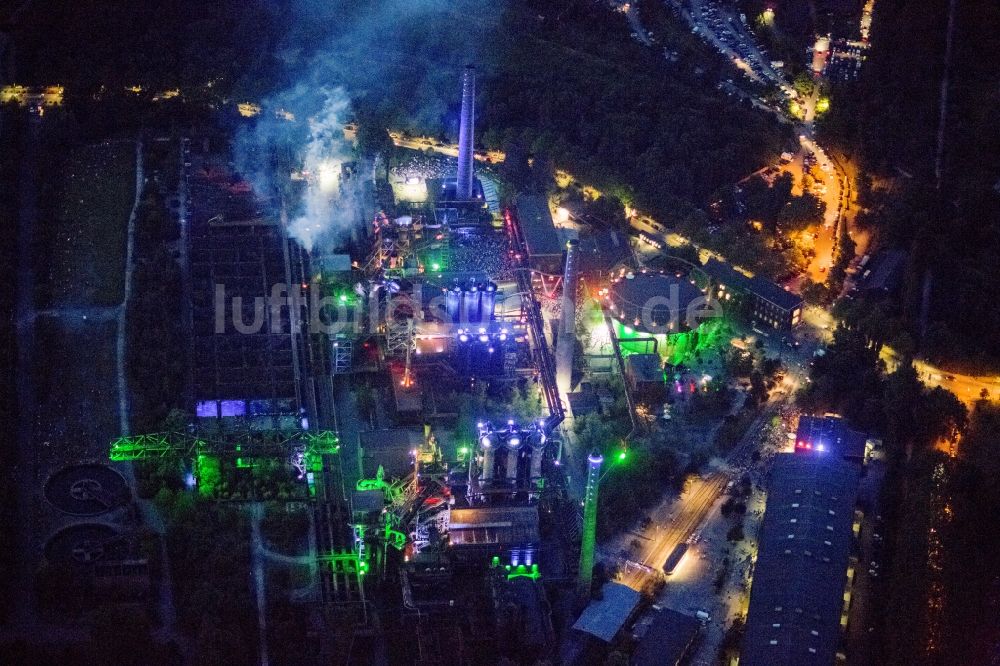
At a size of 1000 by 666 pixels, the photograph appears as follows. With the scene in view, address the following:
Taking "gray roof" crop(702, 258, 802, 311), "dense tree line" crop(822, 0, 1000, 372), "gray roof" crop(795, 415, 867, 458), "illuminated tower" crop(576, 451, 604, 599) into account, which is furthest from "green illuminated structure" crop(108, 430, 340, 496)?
"dense tree line" crop(822, 0, 1000, 372)

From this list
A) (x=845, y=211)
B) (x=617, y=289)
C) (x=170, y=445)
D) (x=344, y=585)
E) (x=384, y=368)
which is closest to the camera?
(x=344, y=585)

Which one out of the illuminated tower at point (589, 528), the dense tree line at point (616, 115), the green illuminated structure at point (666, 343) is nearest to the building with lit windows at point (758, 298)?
the green illuminated structure at point (666, 343)

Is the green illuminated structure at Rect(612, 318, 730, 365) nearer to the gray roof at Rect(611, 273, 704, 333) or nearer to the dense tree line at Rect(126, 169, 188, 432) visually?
the gray roof at Rect(611, 273, 704, 333)

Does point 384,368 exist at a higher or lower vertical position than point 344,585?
higher

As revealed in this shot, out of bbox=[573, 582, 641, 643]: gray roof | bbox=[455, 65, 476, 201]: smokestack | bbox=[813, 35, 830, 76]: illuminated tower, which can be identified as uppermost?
bbox=[813, 35, 830, 76]: illuminated tower

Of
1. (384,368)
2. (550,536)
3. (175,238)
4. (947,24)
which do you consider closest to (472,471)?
(550,536)

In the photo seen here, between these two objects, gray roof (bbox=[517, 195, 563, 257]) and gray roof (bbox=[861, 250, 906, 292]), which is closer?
gray roof (bbox=[517, 195, 563, 257])

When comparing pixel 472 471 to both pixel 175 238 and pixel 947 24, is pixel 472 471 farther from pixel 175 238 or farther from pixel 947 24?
pixel 947 24
